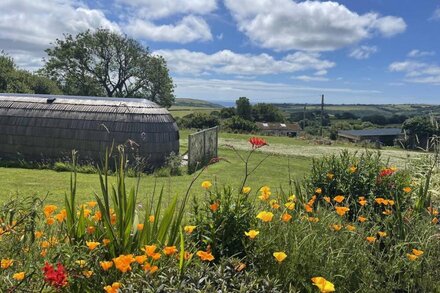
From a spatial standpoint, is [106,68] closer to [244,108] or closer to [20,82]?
[20,82]

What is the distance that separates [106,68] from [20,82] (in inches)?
412

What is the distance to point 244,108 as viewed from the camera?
82.1 m

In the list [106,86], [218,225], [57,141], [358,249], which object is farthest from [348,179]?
[106,86]

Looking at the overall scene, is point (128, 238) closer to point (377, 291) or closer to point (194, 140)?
point (377, 291)

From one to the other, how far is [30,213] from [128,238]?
33.4 inches

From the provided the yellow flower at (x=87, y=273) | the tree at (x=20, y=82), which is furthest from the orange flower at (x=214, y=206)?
the tree at (x=20, y=82)

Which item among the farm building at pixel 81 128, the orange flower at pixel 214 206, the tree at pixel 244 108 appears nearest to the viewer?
the orange flower at pixel 214 206

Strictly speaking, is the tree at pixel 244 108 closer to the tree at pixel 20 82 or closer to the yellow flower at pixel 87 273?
the tree at pixel 20 82

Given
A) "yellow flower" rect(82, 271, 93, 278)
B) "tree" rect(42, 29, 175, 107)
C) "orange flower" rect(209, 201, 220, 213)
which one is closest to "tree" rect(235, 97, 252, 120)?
"tree" rect(42, 29, 175, 107)

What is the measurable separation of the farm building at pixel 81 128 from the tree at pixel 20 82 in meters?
24.4

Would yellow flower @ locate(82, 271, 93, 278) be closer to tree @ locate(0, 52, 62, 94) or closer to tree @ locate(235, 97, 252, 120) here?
tree @ locate(0, 52, 62, 94)

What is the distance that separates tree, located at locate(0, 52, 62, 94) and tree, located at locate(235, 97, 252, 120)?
→ 42048 millimetres

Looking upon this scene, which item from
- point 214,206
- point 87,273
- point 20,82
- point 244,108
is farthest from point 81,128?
point 244,108

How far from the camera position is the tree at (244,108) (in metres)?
79.9
